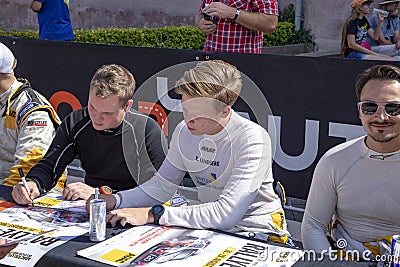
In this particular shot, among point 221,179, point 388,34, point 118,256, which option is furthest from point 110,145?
point 388,34

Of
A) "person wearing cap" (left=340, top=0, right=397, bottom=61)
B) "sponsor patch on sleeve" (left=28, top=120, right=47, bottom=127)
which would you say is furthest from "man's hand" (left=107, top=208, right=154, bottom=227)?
"person wearing cap" (left=340, top=0, right=397, bottom=61)

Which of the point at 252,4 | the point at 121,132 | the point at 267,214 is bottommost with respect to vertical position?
the point at 267,214

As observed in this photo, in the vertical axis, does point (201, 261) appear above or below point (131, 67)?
below

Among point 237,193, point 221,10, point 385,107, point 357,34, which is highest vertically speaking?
point 221,10

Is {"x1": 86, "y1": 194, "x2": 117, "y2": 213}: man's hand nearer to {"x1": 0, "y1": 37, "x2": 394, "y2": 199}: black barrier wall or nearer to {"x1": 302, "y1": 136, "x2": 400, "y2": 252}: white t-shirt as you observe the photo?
{"x1": 302, "y1": 136, "x2": 400, "y2": 252}: white t-shirt

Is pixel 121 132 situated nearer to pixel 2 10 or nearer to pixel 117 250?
pixel 117 250

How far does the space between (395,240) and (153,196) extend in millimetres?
1338

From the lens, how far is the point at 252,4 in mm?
5051

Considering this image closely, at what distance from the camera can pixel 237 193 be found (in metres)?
2.74

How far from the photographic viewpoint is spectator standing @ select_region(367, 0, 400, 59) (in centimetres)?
894

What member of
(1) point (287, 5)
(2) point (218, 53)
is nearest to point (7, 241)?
(2) point (218, 53)

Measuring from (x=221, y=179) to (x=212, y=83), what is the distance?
50cm

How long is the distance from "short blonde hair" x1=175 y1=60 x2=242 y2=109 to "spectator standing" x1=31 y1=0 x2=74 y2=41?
17.5ft

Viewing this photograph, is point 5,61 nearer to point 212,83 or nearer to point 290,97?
point 212,83
